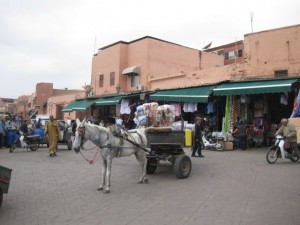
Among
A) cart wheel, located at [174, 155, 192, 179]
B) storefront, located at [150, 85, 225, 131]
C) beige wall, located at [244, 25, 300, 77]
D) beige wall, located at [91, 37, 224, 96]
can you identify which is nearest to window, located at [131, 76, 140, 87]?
beige wall, located at [91, 37, 224, 96]

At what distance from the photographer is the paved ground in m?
5.61

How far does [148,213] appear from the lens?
5.93 meters

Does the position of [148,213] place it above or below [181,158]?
below

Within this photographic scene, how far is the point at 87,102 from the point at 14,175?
2019cm

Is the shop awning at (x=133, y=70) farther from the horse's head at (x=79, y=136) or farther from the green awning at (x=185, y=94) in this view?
the horse's head at (x=79, y=136)

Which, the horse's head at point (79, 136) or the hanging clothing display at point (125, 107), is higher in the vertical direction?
the hanging clothing display at point (125, 107)

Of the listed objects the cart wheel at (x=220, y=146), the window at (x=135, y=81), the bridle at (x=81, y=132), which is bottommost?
the cart wheel at (x=220, y=146)

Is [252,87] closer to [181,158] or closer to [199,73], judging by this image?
[199,73]

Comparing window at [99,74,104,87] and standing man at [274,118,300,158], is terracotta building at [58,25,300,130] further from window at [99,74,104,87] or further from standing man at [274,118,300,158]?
standing man at [274,118,300,158]

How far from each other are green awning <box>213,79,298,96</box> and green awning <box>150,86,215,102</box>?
0.78 m

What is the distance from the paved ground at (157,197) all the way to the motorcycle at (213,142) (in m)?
5.85

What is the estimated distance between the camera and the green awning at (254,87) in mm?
15008

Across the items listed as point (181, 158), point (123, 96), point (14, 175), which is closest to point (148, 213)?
point (181, 158)

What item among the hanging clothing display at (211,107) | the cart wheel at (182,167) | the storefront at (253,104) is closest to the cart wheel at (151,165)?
the cart wheel at (182,167)
